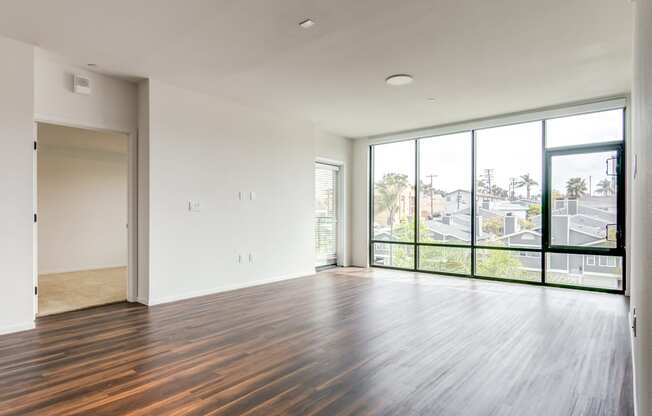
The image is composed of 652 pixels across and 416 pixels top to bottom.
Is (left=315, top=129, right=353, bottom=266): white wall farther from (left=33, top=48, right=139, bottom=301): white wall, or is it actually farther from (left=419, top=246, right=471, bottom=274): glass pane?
(left=33, top=48, right=139, bottom=301): white wall

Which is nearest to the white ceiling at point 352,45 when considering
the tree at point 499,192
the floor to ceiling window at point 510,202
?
the floor to ceiling window at point 510,202

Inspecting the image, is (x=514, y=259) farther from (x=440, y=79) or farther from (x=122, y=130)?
(x=122, y=130)

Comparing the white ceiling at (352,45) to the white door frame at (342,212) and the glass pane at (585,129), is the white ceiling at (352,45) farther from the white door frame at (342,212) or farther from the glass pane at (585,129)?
the white door frame at (342,212)

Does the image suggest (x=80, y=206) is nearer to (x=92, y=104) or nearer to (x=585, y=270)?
(x=92, y=104)

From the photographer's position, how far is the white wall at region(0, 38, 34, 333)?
138 inches

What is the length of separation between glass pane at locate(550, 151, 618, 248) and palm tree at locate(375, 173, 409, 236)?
265cm

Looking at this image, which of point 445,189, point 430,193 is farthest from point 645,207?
point 430,193

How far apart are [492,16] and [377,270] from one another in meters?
5.24

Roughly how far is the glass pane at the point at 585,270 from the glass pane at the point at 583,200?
0.20 m

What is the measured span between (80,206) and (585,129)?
935cm

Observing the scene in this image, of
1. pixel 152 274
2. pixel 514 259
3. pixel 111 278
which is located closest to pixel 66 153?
pixel 111 278

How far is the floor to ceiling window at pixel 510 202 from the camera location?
17.5 ft

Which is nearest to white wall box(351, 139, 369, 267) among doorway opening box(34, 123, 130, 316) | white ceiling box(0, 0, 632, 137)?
white ceiling box(0, 0, 632, 137)

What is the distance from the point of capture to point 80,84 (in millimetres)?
4223
